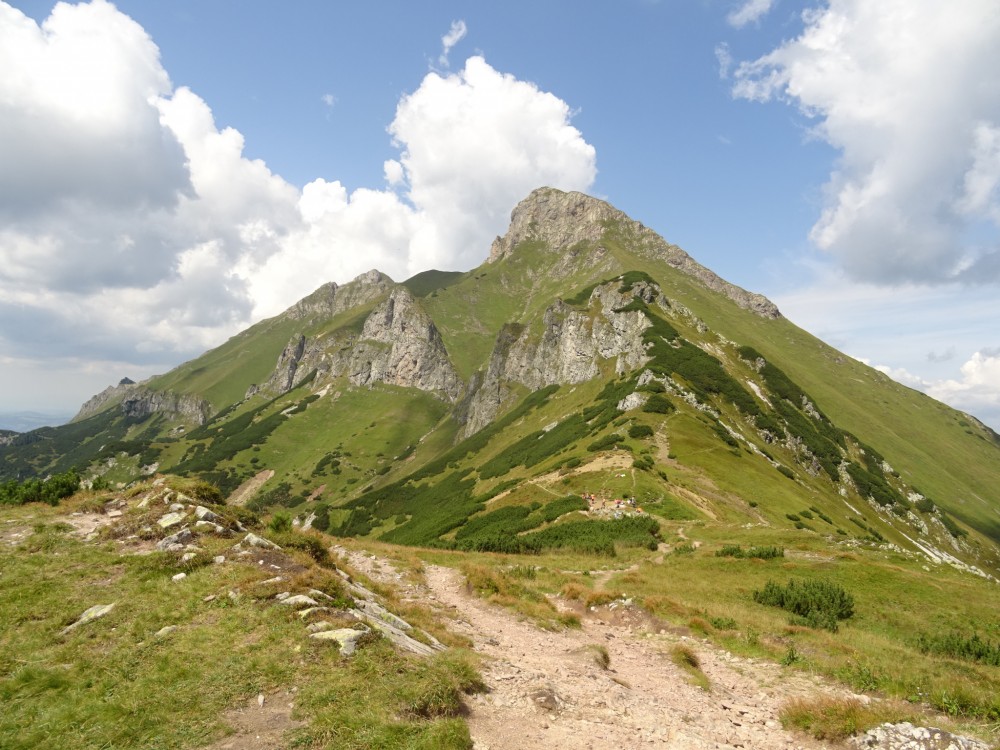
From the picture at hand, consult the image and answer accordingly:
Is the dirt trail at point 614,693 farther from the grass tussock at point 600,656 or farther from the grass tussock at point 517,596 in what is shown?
the grass tussock at point 517,596

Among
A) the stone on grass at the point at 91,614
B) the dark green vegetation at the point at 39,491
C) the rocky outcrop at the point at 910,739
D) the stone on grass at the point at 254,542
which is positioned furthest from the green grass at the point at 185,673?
the dark green vegetation at the point at 39,491

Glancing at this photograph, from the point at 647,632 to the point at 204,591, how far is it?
54.0 feet

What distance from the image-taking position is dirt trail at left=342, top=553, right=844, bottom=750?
34.2ft

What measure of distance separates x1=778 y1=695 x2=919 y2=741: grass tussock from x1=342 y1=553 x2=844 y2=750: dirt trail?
33cm

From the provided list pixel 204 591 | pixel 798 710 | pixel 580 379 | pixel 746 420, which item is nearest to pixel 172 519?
pixel 204 591

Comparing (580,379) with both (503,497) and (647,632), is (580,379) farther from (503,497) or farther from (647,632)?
(647,632)

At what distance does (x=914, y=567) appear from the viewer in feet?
102

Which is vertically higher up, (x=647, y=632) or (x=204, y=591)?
(x=204, y=591)

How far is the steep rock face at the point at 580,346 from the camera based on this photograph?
131 m

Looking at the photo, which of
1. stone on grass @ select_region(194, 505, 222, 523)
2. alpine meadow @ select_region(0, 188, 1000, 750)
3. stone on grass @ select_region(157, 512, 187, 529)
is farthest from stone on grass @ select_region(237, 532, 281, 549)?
stone on grass @ select_region(157, 512, 187, 529)

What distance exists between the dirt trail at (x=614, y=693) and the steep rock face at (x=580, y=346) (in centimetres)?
9648

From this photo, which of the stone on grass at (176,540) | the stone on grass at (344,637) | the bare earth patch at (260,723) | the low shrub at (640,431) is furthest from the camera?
the low shrub at (640,431)

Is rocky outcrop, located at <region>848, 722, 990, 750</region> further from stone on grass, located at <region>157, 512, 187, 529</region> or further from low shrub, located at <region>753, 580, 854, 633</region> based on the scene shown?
stone on grass, located at <region>157, 512, 187, 529</region>

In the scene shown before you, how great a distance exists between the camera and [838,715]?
1139 centimetres
